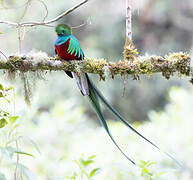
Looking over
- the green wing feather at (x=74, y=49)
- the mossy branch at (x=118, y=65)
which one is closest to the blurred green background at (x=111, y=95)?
the mossy branch at (x=118, y=65)

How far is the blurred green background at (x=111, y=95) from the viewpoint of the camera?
3.42 metres

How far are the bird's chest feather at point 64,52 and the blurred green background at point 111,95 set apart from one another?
0.18 meters

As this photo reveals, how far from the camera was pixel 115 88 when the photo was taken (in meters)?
8.12

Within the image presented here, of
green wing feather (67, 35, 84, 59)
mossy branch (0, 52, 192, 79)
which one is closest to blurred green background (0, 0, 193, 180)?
mossy branch (0, 52, 192, 79)

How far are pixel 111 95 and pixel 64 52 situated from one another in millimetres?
5999

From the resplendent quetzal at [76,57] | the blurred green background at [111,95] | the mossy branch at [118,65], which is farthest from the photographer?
the blurred green background at [111,95]

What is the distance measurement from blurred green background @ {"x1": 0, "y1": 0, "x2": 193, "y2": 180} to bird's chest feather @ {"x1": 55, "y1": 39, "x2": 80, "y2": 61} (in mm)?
178

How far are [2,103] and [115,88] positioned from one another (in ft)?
20.9

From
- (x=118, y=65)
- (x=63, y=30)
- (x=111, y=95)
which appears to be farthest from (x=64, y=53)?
(x=111, y=95)

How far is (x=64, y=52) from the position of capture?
6.79 ft

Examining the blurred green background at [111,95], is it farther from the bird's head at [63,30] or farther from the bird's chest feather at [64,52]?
the bird's head at [63,30]

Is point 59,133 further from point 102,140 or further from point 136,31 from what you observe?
point 136,31

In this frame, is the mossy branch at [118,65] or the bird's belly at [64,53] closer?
the mossy branch at [118,65]

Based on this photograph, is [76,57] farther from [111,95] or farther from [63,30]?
[111,95]
